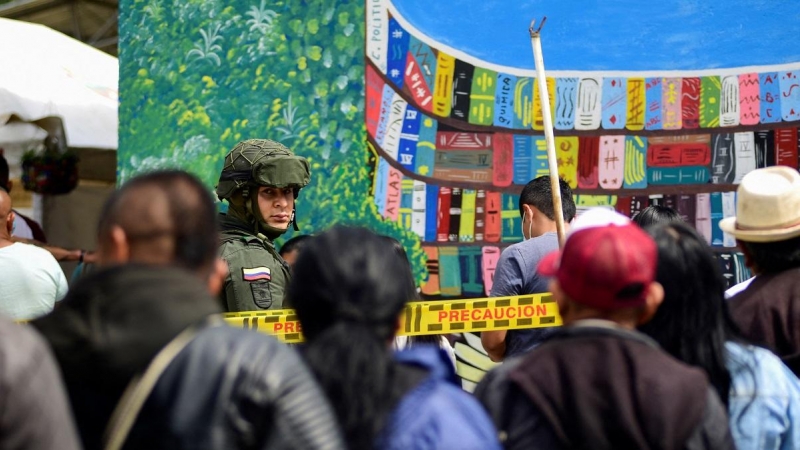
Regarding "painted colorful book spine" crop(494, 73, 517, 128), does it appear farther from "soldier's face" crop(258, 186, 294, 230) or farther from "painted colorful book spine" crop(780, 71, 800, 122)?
"soldier's face" crop(258, 186, 294, 230)

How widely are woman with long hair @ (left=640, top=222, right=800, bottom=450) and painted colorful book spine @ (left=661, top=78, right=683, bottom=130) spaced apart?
11.4 feet

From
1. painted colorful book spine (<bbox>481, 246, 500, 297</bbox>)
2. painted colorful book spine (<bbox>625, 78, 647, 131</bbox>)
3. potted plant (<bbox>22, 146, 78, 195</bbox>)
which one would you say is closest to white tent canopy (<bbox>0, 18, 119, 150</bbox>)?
potted plant (<bbox>22, 146, 78, 195</bbox>)

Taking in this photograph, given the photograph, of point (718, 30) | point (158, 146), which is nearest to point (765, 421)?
point (718, 30)

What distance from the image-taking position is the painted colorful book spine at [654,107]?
20.0ft

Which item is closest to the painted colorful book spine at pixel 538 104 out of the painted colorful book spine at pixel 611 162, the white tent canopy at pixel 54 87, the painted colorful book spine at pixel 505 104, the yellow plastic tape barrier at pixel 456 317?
the painted colorful book spine at pixel 505 104

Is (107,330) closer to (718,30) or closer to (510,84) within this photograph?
(510,84)

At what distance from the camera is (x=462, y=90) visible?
6.26 m

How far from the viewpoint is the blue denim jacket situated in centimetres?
263

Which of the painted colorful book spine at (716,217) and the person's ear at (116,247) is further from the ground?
the painted colorful book spine at (716,217)

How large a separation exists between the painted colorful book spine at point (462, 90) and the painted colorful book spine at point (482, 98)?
1.2 inches

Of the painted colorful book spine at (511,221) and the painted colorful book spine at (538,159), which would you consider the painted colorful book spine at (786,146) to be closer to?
the painted colorful book spine at (538,159)

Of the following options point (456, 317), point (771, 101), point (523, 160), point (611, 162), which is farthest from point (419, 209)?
point (771, 101)

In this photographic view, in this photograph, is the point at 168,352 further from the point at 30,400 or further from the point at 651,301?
the point at 651,301

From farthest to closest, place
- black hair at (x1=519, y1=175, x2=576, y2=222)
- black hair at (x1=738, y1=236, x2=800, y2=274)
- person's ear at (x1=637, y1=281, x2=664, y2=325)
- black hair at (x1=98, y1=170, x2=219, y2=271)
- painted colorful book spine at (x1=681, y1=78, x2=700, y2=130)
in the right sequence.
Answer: painted colorful book spine at (x1=681, y1=78, x2=700, y2=130) < black hair at (x1=519, y1=175, x2=576, y2=222) < black hair at (x1=738, y1=236, x2=800, y2=274) < person's ear at (x1=637, y1=281, x2=664, y2=325) < black hair at (x1=98, y1=170, x2=219, y2=271)
